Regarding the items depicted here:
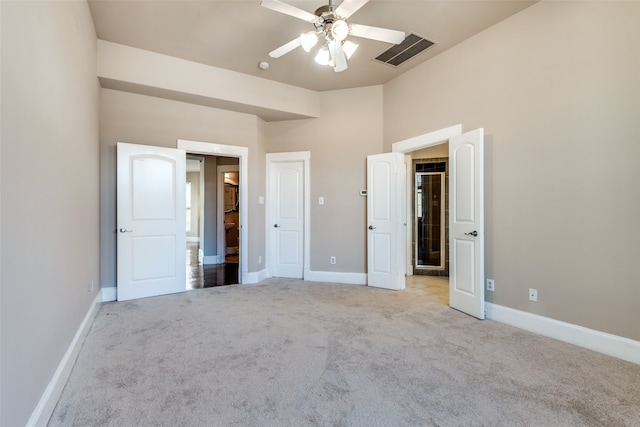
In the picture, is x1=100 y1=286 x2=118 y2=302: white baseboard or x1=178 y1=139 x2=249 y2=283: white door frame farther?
x1=178 y1=139 x2=249 y2=283: white door frame

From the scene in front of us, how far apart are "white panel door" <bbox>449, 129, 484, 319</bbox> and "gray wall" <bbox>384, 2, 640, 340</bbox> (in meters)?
0.18

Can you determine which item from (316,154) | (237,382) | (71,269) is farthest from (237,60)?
(237,382)

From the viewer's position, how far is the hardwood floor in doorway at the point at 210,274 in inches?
187

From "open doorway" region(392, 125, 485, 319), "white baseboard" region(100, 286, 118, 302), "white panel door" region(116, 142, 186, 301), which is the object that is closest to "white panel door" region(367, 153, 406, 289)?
"open doorway" region(392, 125, 485, 319)

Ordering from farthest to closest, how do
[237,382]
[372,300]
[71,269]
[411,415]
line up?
[372,300], [71,269], [237,382], [411,415]

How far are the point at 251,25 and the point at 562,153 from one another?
3230 mm

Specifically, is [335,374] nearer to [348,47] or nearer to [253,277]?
[348,47]

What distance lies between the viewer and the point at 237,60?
394cm

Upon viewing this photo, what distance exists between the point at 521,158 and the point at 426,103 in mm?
1456

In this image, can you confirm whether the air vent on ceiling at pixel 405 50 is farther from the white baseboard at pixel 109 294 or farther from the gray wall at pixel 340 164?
the white baseboard at pixel 109 294

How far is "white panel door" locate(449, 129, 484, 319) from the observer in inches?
124

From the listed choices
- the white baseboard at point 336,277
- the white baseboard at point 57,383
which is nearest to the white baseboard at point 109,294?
the white baseboard at point 57,383

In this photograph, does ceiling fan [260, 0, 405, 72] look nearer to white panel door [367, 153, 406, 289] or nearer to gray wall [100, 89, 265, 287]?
white panel door [367, 153, 406, 289]

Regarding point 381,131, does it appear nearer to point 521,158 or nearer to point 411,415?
point 521,158
